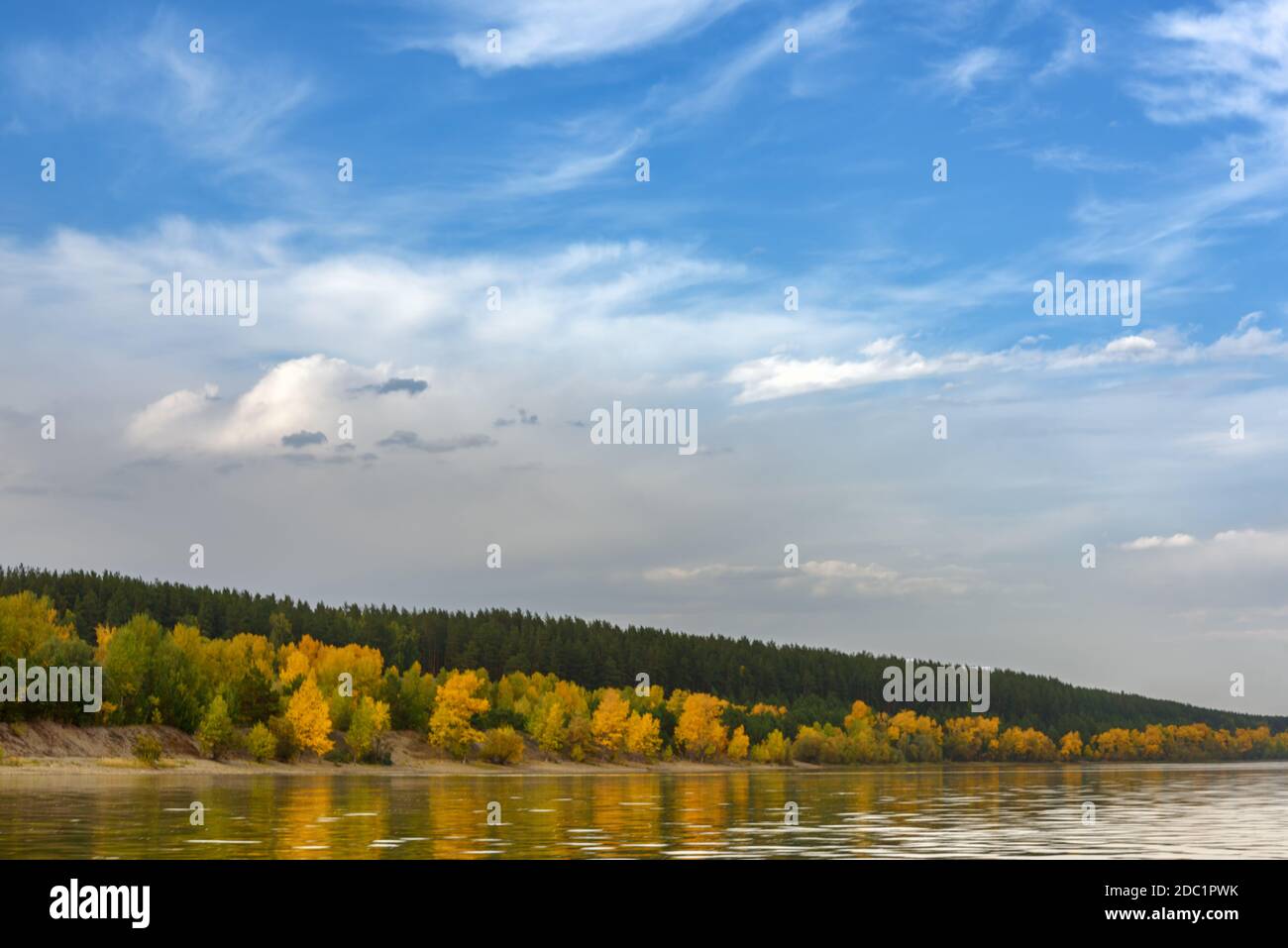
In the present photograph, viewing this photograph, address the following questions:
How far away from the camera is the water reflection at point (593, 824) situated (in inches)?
1902

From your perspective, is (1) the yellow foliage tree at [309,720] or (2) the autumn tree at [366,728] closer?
(1) the yellow foliage tree at [309,720]

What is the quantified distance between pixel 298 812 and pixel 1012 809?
45048mm

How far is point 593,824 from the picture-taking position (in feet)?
211

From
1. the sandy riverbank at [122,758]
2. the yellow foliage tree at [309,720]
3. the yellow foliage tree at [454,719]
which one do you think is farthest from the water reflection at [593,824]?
the yellow foliage tree at [454,719]

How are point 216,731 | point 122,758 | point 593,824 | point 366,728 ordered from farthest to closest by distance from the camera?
1. point 366,728
2. point 216,731
3. point 122,758
4. point 593,824

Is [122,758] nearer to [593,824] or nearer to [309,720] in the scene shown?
[309,720]

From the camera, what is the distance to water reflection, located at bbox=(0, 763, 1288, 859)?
48.3 metres

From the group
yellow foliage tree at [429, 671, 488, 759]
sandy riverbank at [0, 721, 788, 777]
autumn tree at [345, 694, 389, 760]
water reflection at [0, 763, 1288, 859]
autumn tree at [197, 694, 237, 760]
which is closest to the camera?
water reflection at [0, 763, 1288, 859]

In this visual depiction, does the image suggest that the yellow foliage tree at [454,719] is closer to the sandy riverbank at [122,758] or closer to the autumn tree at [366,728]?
the sandy riverbank at [122,758]

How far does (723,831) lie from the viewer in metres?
60.4

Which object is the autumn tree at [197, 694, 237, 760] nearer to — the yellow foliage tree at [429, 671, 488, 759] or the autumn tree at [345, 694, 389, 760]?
the autumn tree at [345, 694, 389, 760]

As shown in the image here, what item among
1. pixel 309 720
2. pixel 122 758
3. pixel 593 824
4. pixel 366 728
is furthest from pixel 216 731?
pixel 593 824

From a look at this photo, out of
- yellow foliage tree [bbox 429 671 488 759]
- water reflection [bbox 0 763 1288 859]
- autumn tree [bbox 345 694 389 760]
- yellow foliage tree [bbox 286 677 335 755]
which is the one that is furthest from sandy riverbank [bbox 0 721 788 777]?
water reflection [bbox 0 763 1288 859]
